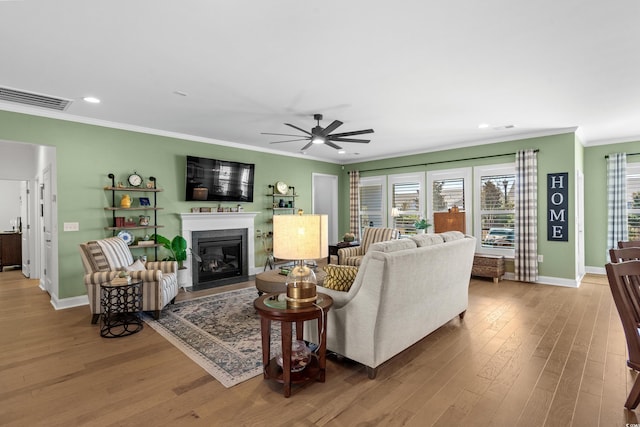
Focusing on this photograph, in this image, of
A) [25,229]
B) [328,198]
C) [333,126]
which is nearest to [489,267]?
[333,126]

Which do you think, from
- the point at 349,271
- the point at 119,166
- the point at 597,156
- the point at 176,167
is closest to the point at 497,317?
the point at 349,271

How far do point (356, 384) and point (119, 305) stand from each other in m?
2.78

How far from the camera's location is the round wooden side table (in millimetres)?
2240

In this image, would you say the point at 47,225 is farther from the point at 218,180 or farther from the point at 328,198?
the point at 328,198

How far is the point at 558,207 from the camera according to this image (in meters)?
5.42

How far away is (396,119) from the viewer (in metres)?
4.75

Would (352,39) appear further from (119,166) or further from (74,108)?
(119,166)

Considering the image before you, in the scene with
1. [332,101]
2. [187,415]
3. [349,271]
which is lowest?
[187,415]

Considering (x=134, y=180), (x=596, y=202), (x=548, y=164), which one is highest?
(x=548, y=164)

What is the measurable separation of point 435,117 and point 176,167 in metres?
4.27

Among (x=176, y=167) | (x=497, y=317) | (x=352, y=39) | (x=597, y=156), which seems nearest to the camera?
(x=352, y=39)

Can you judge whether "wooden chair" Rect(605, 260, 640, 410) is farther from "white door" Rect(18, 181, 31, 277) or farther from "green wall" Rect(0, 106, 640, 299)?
"white door" Rect(18, 181, 31, 277)

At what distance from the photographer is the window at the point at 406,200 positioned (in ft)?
23.7

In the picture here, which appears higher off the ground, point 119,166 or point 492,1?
point 492,1
